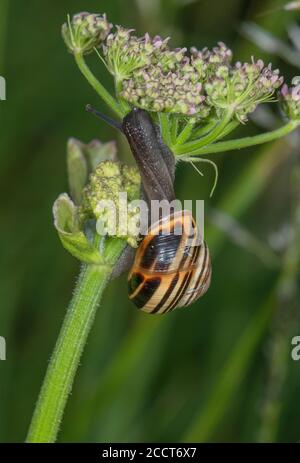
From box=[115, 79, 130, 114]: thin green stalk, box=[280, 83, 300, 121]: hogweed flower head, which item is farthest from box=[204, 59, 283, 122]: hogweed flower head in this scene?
box=[115, 79, 130, 114]: thin green stalk

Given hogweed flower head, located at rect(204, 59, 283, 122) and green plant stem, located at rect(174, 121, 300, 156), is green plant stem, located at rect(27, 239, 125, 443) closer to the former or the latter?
green plant stem, located at rect(174, 121, 300, 156)

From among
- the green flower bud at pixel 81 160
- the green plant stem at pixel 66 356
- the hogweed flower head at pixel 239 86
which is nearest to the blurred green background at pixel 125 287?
the green flower bud at pixel 81 160

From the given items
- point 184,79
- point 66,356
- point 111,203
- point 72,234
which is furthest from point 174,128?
point 66,356

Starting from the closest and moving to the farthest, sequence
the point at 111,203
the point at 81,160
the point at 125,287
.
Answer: the point at 111,203 → the point at 81,160 → the point at 125,287

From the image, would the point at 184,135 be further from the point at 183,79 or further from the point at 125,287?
the point at 125,287

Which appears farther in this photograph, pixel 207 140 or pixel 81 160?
pixel 81 160
